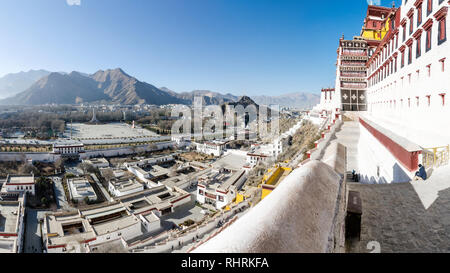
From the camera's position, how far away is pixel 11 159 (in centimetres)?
2719

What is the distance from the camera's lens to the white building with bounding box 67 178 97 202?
1764 cm

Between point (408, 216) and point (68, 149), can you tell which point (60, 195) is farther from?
point (408, 216)

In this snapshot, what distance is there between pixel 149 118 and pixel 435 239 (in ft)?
233

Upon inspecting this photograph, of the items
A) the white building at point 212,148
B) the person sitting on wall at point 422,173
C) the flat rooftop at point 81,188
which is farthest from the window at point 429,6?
the white building at point 212,148

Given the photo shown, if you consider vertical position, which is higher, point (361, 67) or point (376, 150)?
point (361, 67)

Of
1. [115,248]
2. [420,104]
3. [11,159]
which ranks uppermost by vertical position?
[420,104]

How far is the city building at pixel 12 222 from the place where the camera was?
1079cm

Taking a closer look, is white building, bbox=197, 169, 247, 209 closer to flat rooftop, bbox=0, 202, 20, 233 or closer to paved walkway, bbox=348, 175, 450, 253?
flat rooftop, bbox=0, 202, 20, 233

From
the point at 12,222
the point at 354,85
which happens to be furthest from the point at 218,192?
the point at 354,85

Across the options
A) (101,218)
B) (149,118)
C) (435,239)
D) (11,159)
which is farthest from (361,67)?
(149,118)

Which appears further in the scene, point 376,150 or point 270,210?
point 376,150

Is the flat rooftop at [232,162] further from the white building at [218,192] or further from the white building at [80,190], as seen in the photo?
the white building at [80,190]

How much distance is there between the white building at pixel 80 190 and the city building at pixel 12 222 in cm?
305
